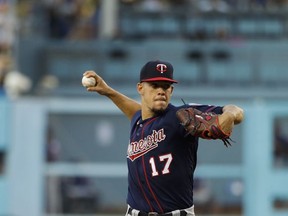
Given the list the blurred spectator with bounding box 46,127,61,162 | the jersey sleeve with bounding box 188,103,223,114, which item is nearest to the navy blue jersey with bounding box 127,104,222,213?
the jersey sleeve with bounding box 188,103,223,114

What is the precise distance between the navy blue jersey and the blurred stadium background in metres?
6.48

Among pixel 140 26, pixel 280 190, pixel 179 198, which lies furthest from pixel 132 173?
pixel 140 26

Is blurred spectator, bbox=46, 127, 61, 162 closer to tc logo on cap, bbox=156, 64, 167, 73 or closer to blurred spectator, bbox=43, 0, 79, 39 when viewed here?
blurred spectator, bbox=43, 0, 79, 39

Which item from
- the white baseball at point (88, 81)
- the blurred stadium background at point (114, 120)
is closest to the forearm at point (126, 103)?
the white baseball at point (88, 81)

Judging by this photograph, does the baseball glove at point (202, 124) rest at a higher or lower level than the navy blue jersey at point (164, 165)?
higher

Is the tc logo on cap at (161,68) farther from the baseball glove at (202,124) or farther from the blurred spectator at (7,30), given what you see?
the blurred spectator at (7,30)

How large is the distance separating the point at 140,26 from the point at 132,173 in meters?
7.84

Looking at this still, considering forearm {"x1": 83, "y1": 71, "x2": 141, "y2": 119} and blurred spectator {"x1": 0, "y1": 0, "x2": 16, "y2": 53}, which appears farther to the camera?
blurred spectator {"x1": 0, "y1": 0, "x2": 16, "y2": 53}

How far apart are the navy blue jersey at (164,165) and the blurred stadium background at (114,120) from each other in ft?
21.3

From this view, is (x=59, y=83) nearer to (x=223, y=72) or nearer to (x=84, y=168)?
(x=84, y=168)

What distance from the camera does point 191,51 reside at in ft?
41.5

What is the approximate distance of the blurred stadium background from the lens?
12078 mm

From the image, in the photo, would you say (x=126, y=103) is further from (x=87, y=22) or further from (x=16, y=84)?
(x=87, y=22)

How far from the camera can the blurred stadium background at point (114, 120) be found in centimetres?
1208
